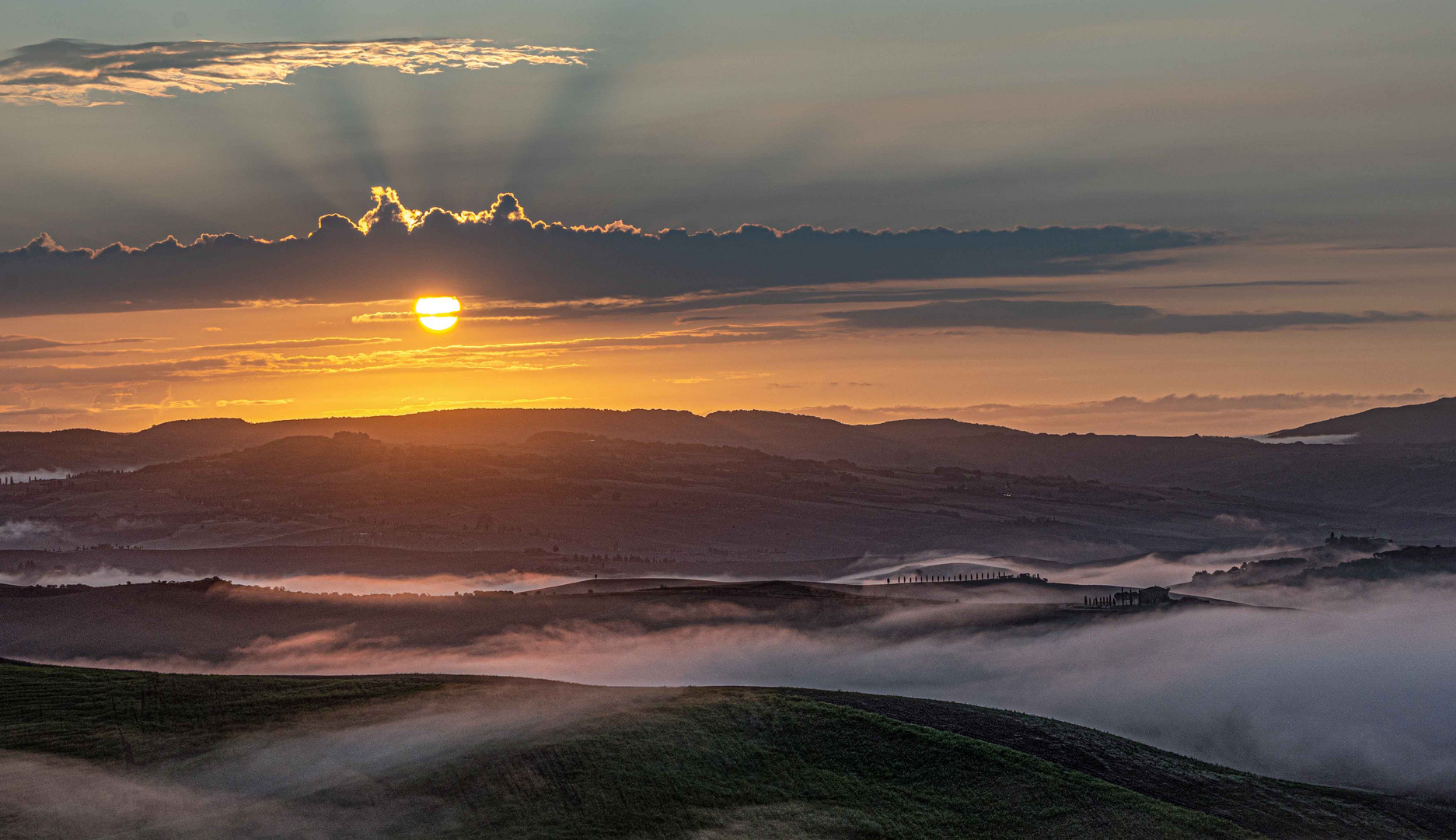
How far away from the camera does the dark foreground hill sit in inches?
4277

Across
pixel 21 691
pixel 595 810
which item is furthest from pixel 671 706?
pixel 21 691

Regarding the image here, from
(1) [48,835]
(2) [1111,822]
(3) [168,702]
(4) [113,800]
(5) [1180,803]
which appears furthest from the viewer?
(3) [168,702]

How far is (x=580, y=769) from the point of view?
121375mm

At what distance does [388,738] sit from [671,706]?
30.9 metres

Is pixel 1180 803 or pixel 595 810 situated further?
pixel 1180 803

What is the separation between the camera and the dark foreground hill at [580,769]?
108625mm

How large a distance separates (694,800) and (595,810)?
10.6m

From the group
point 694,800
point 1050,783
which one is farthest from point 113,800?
point 1050,783

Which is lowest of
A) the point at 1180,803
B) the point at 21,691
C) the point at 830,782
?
the point at 1180,803

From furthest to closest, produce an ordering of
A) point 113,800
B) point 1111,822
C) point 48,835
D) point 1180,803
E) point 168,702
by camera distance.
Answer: point 168,702
point 1180,803
point 1111,822
point 113,800
point 48,835

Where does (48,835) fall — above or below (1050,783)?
above

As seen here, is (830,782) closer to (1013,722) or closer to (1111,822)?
(1111,822)

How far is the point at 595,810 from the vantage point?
372 ft

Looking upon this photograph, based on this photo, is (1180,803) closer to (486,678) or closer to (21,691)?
(486,678)
